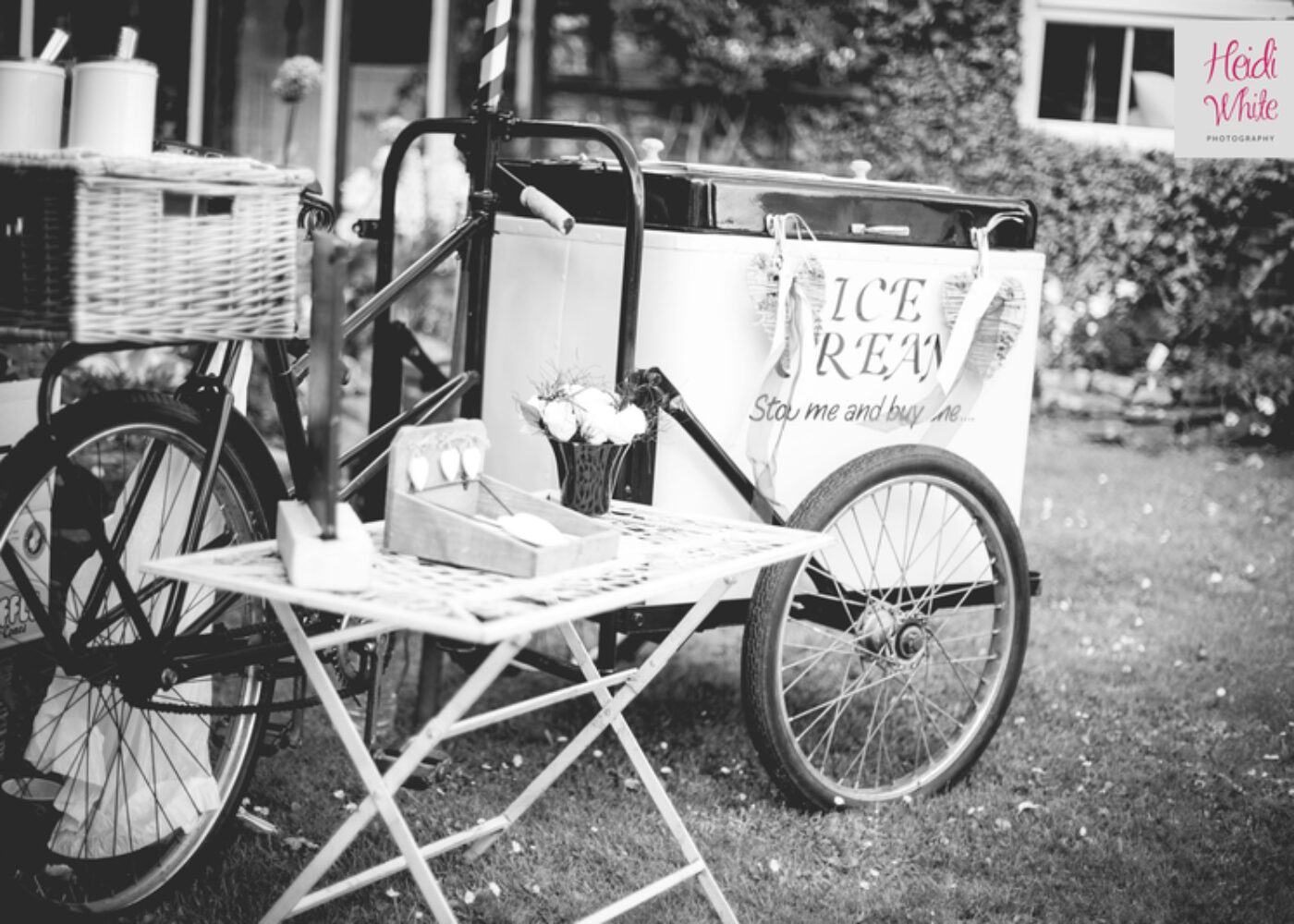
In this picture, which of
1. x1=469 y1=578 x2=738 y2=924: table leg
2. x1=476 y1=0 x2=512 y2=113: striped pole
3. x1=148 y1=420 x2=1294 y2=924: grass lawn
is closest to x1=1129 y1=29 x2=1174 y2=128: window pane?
x1=148 y1=420 x2=1294 y2=924: grass lawn

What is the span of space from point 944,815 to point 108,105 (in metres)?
2.12

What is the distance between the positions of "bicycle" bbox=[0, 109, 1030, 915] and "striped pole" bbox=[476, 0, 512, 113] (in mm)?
49

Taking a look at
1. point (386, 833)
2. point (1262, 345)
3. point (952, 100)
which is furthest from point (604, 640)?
point (952, 100)

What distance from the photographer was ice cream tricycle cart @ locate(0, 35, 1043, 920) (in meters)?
2.41

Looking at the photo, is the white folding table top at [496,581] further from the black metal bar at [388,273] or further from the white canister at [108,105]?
the black metal bar at [388,273]

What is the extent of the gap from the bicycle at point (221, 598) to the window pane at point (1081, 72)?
573 cm

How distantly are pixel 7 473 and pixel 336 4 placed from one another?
5435 mm

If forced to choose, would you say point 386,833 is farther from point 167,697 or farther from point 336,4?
point 336,4

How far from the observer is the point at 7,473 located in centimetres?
216

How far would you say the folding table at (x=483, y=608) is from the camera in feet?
6.35

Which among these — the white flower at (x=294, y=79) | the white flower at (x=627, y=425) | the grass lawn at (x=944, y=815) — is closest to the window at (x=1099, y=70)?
the grass lawn at (x=944, y=815)

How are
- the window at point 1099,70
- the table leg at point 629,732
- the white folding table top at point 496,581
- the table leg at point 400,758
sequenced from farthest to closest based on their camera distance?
the window at point 1099,70, the table leg at point 629,732, the table leg at point 400,758, the white folding table top at point 496,581

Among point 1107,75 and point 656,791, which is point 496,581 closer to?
point 656,791

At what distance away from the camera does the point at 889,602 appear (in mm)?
3201
